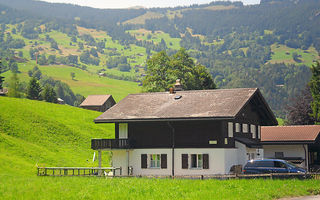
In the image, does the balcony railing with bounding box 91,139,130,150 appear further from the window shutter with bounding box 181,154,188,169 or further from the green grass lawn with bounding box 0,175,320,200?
the green grass lawn with bounding box 0,175,320,200

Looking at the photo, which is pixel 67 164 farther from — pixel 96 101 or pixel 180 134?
pixel 96 101

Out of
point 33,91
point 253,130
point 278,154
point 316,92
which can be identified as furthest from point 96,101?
point 253,130

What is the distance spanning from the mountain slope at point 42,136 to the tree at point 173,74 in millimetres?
11009

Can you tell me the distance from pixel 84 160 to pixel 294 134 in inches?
1059

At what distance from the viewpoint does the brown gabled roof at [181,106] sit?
48.6m

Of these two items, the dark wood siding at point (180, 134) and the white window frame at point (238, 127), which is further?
the white window frame at point (238, 127)

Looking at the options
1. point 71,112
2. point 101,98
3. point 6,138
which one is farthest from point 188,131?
point 101,98

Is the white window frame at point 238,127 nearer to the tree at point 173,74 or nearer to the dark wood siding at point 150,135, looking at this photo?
the dark wood siding at point 150,135

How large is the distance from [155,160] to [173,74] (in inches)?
1628

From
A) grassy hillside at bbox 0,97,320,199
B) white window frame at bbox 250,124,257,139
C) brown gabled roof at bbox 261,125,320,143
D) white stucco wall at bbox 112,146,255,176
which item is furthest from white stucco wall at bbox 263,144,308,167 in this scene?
grassy hillside at bbox 0,97,320,199

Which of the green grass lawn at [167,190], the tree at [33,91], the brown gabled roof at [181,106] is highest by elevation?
the tree at [33,91]

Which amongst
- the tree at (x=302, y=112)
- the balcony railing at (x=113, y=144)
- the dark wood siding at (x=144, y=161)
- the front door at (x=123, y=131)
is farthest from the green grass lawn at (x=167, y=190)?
the tree at (x=302, y=112)

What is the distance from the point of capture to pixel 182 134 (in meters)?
50.4

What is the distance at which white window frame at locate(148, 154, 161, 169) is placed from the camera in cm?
5128
